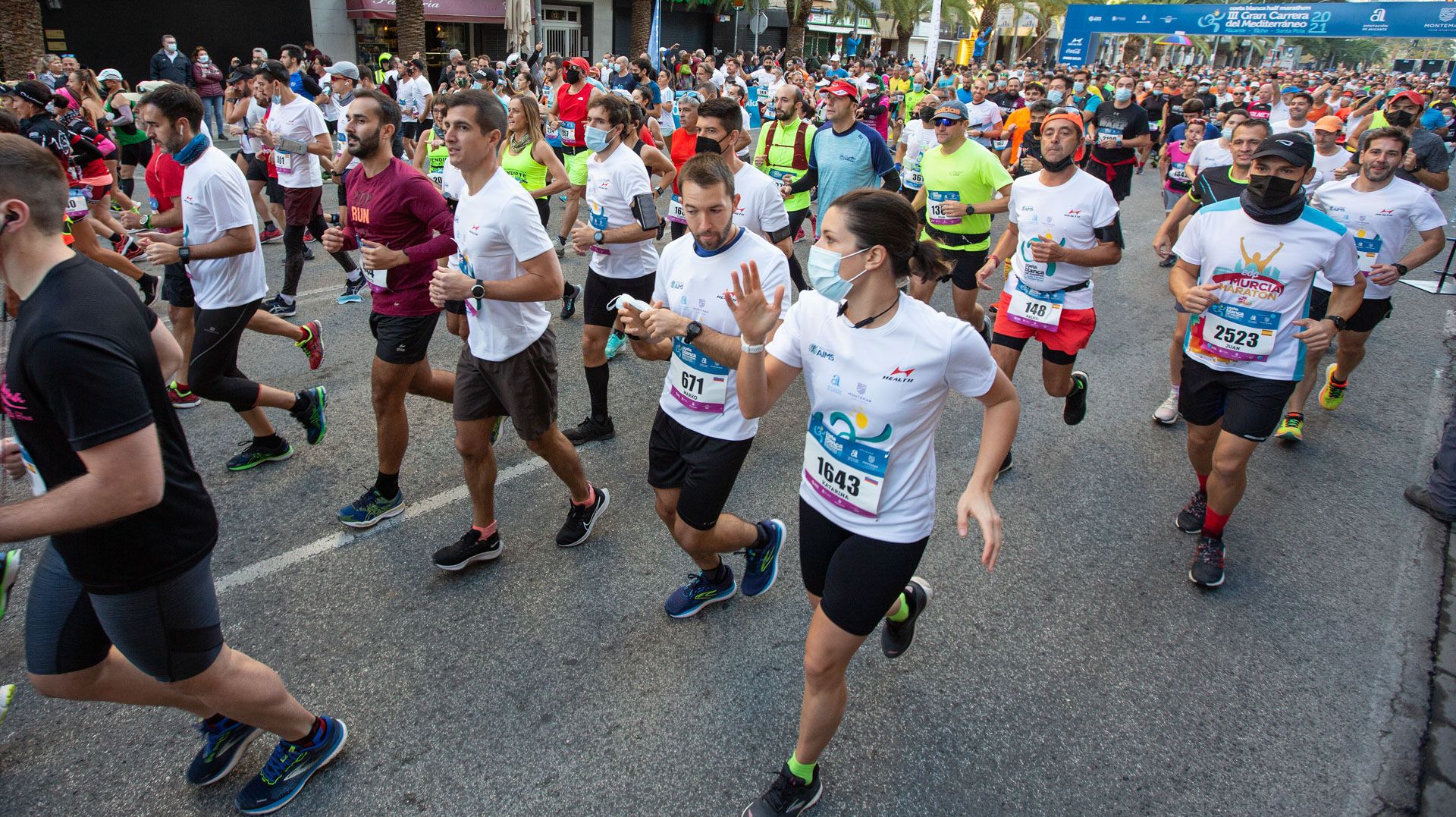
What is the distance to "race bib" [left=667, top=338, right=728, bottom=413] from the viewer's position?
3.15m

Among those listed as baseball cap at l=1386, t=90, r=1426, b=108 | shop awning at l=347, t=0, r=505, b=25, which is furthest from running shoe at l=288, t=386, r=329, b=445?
shop awning at l=347, t=0, r=505, b=25

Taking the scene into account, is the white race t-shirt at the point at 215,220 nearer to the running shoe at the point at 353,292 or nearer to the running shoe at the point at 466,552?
the running shoe at the point at 466,552

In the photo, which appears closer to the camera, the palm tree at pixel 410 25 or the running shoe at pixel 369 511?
the running shoe at pixel 369 511

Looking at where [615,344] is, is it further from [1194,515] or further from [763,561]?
[1194,515]

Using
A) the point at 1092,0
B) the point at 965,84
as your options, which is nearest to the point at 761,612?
the point at 965,84

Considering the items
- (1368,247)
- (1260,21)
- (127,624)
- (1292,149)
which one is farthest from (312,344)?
(1260,21)

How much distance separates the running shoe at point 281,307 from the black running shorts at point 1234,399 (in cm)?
700

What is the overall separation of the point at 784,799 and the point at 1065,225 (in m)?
3.60

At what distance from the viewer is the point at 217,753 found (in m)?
2.70

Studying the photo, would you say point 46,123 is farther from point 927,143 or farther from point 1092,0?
point 1092,0

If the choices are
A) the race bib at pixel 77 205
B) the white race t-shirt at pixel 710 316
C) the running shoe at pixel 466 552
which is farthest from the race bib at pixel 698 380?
the race bib at pixel 77 205

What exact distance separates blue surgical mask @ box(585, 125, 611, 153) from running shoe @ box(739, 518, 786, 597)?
9.94 feet

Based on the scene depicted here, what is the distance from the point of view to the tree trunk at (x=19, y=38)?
1661 cm

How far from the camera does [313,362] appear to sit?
5.62m
